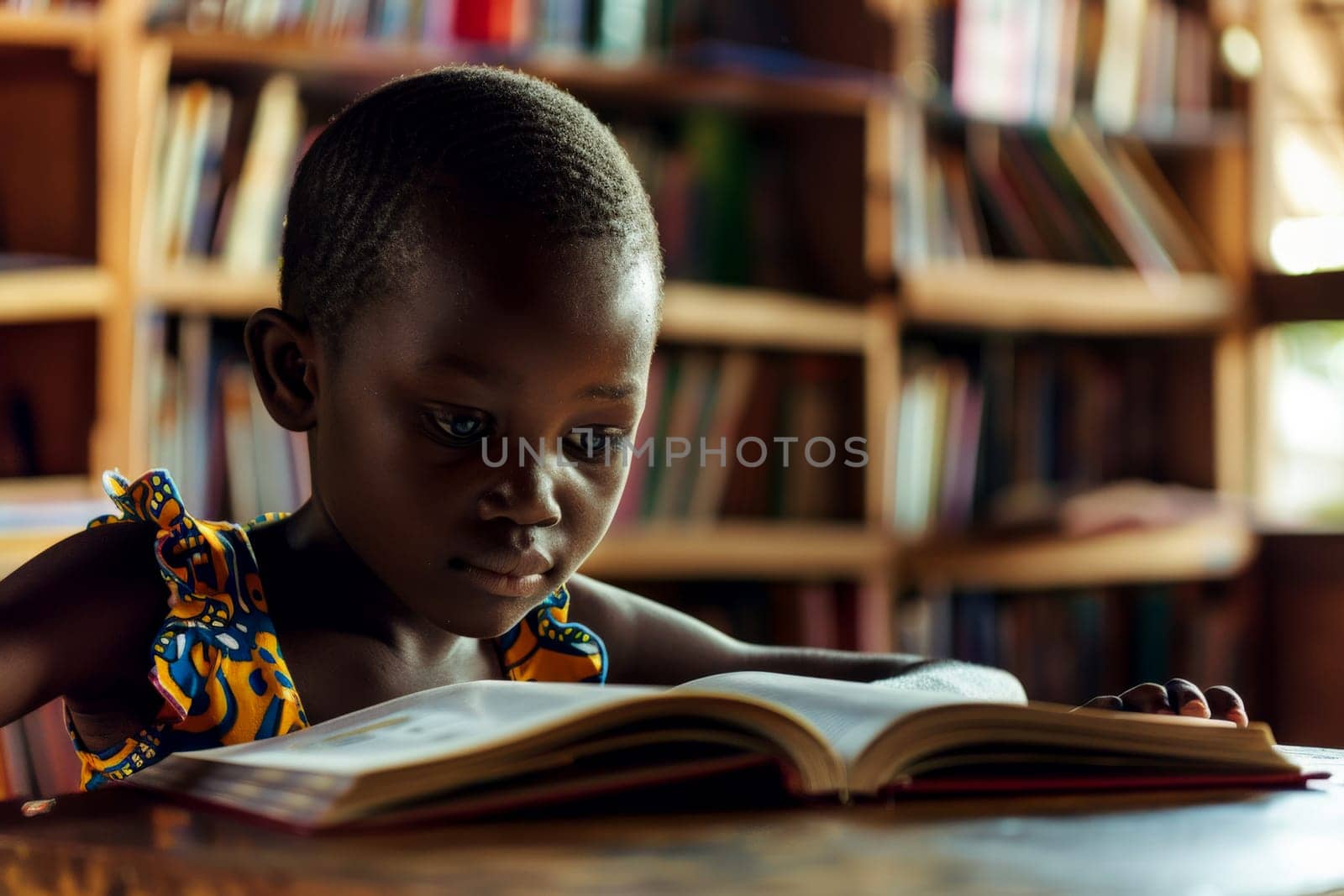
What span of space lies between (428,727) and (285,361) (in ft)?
1.25

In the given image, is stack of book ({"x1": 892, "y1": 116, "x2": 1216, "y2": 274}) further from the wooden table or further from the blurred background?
the wooden table

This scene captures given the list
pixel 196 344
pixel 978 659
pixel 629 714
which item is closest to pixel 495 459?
pixel 629 714

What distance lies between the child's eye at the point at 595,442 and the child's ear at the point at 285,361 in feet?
0.55

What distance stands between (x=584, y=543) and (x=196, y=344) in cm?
124

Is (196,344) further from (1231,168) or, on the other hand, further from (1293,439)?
(1293,439)

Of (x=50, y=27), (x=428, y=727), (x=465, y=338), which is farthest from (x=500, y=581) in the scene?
(x=50, y=27)

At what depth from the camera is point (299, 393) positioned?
3.06ft

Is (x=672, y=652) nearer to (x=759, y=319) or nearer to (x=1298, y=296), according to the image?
(x=759, y=319)

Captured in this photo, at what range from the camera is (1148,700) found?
2.77ft

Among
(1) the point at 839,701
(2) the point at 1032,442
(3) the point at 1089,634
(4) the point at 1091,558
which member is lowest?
(3) the point at 1089,634

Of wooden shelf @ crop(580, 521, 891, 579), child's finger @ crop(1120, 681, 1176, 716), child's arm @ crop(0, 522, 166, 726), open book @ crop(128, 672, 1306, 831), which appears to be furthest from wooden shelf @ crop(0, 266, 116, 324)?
child's finger @ crop(1120, 681, 1176, 716)

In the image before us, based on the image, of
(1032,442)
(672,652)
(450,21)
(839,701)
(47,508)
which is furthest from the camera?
(1032,442)

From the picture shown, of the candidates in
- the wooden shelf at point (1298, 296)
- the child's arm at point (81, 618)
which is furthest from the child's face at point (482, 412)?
the wooden shelf at point (1298, 296)

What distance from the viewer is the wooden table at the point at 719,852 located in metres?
0.48
